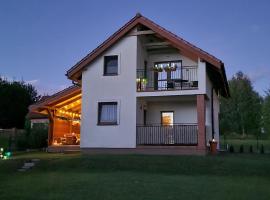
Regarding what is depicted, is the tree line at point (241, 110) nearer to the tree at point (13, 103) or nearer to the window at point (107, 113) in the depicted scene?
the tree at point (13, 103)

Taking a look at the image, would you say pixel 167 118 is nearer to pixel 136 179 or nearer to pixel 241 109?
pixel 136 179

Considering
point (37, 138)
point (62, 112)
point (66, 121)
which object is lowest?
point (37, 138)

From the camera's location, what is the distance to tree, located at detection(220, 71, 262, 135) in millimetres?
62500

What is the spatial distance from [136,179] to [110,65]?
34.5 feet

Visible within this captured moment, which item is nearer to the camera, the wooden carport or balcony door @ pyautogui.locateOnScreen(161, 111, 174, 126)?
balcony door @ pyautogui.locateOnScreen(161, 111, 174, 126)

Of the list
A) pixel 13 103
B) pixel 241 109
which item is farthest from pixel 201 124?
pixel 241 109

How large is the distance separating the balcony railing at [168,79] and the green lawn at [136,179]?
15.9 ft

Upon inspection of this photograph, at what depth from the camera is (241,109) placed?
63812 millimetres

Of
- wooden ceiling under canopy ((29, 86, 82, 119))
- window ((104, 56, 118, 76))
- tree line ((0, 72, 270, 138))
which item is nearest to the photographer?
window ((104, 56, 118, 76))

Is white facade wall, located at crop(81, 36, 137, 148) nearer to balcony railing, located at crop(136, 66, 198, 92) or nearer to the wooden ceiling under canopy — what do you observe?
balcony railing, located at crop(136, 66, 198, 92)

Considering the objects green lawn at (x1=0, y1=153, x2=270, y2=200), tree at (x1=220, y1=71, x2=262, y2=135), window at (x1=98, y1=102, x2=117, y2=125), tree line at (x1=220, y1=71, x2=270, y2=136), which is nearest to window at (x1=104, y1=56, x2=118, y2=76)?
window at (x1=98, y1=102, x2=117, y2=125)

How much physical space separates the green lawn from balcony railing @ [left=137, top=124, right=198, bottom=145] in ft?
7.02

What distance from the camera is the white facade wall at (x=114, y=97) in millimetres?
21719

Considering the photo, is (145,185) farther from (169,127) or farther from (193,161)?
(169,127)
